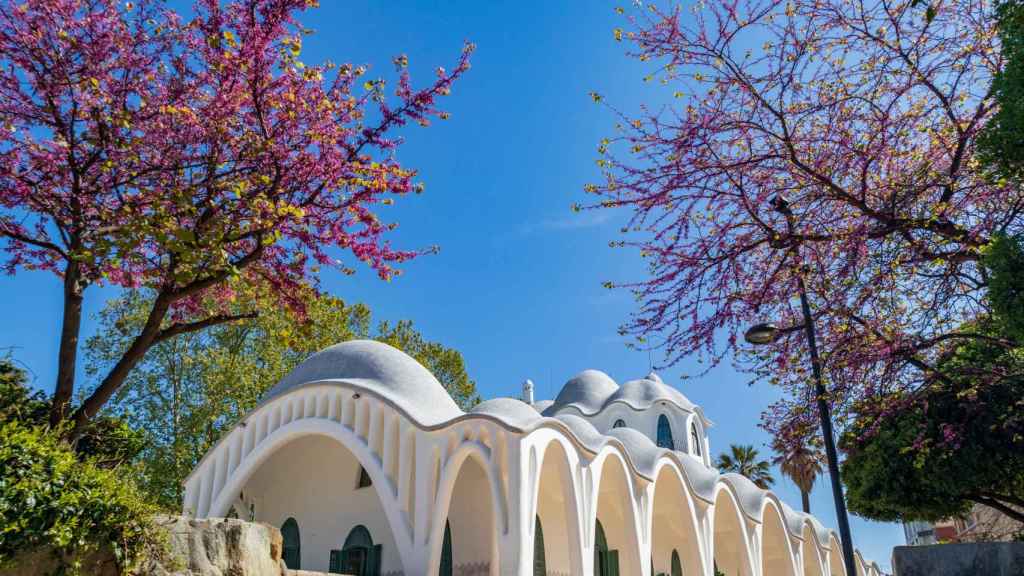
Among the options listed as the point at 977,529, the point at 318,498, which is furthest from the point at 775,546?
the point at 318,498

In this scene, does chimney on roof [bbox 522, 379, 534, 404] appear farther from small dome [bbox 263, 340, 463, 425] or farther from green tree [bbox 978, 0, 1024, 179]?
green tree [bbox 978, 0, 1024, 179]

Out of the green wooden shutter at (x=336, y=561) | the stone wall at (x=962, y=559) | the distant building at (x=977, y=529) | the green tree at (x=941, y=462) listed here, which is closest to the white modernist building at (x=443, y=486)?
the green wooden shutter at (x=336, y=561)

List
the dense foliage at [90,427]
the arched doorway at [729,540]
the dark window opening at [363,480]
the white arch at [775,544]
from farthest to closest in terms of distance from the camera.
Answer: the white arch at [775,544] < the arched doorway at [729,540] < the dark window opening at [363,480] < the dense foliage at [90,427]

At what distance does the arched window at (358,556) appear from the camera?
20.3 meters

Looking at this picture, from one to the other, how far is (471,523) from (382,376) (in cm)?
468

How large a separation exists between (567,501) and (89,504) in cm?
1223

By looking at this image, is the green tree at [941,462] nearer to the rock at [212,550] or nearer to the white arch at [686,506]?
the white arch at [686,506]

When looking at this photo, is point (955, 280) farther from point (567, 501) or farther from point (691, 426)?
point (691, 426)

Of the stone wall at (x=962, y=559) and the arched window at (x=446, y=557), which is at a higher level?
the arched window at (x=446, y=557)

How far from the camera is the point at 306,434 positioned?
19.7 metres

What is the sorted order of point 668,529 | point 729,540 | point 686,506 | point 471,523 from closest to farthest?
point 471,523, point 686,506, point 668,529, point 729,540

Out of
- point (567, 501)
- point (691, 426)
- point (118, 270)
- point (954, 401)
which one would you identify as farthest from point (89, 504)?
point (691, 426)

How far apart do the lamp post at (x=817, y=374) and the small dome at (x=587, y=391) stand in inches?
981

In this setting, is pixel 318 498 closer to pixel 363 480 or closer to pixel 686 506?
pixel 363 480
